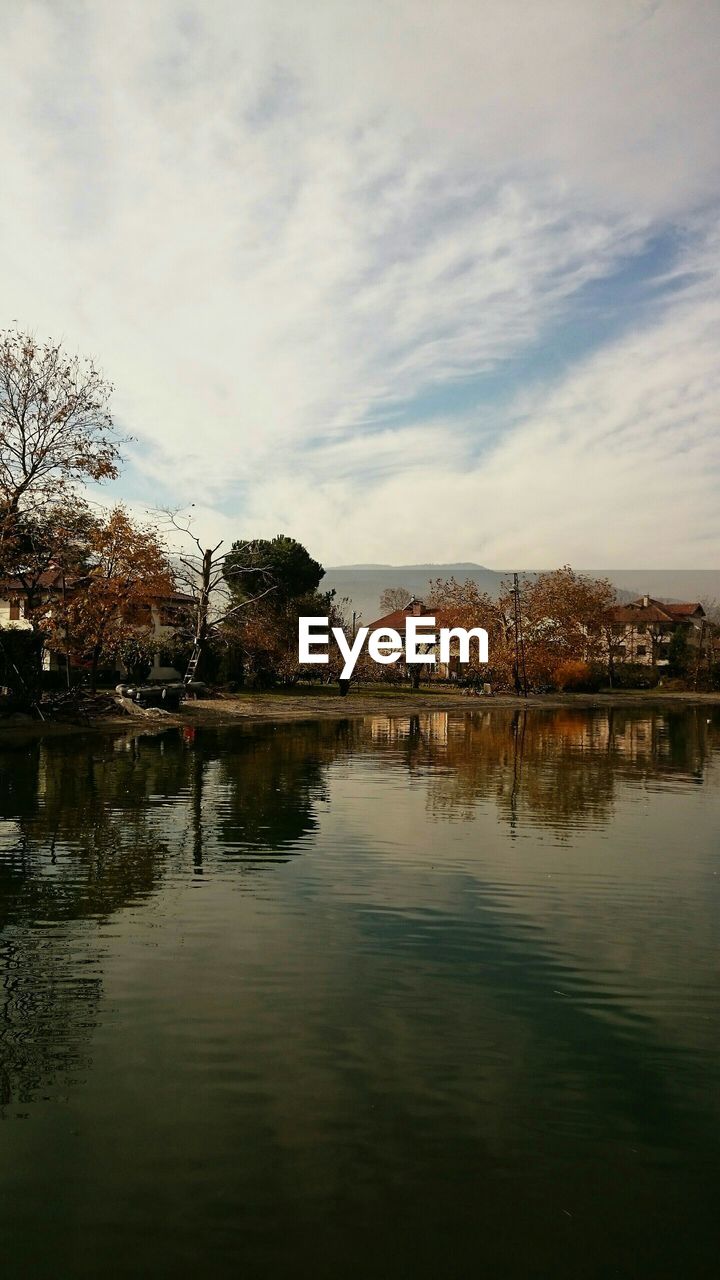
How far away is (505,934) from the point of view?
1089 cm

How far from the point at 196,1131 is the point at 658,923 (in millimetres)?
6878

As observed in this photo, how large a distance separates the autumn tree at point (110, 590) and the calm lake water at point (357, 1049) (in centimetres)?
2472

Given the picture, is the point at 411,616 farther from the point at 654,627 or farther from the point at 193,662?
the point at 654,627

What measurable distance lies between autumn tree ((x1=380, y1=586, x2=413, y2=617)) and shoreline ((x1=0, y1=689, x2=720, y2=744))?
5714 centimetres

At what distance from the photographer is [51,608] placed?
3959cm

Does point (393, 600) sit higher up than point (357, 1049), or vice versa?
point (393, 600)

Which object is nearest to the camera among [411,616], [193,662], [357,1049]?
[357,1049]

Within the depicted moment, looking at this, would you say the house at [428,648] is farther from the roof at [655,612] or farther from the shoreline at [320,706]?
the roof at [655,612]

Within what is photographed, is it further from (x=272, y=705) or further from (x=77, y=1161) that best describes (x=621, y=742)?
(x=77, y=1161)

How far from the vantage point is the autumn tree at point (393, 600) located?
141000 millimetres

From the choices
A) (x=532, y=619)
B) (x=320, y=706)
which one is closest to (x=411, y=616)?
(x=532, y=619)

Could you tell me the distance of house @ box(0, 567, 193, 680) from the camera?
39.1m

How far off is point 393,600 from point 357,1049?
136 metres

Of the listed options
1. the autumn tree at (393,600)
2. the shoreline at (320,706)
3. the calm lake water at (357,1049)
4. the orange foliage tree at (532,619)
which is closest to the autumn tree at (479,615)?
the orange foliage tree at (532,619)
